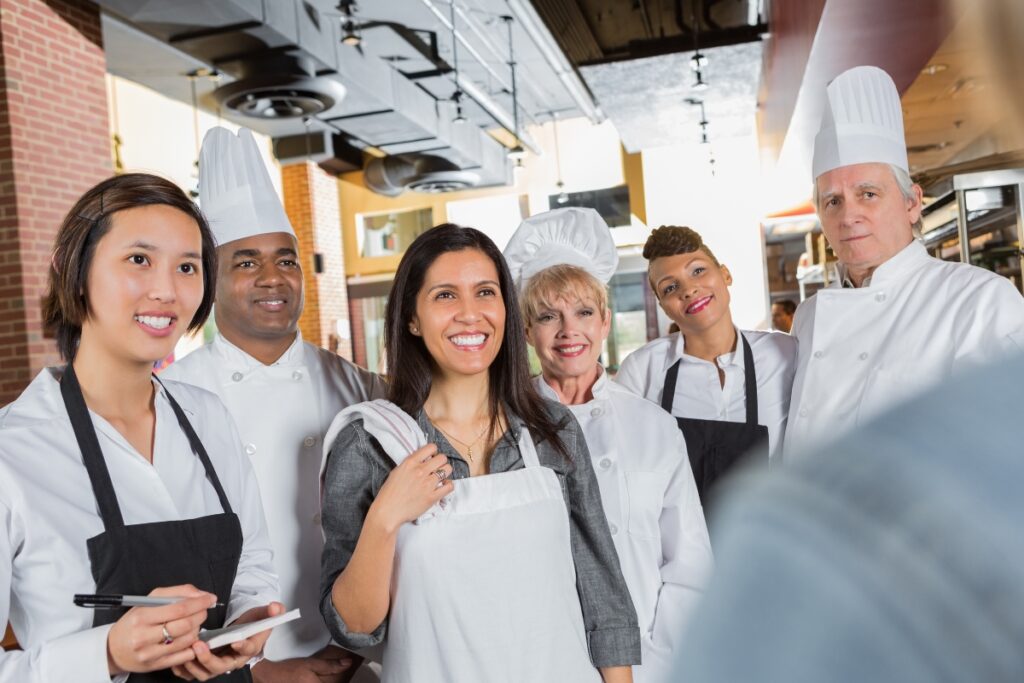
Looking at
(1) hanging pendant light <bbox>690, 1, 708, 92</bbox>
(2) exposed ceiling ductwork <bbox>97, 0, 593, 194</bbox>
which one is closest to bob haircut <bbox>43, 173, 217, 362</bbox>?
(2) exposed ceiling ductwork <bbox>97, 0, 593, 194</bbox>

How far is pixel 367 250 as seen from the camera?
505 inches

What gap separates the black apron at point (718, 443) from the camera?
204 centimetres

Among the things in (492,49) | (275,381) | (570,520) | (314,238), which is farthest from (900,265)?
(314,238)

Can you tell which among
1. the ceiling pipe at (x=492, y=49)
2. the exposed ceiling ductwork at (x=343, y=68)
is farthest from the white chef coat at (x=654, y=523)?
the ceiling pipe at (x=492, y=49)

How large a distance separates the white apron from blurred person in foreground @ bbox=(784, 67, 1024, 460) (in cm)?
67

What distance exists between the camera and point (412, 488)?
1.42 metres

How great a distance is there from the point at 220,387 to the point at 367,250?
11.0 m

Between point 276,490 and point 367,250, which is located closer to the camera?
point 276,490

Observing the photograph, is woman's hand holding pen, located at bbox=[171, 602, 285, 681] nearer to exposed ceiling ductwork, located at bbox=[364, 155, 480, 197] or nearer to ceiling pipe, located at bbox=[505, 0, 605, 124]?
ceiling pipe, located at bbox=[505, 0, 605, 124]

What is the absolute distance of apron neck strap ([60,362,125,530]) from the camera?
1.25 m

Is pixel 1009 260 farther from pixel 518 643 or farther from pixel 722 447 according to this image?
pixel 518 643

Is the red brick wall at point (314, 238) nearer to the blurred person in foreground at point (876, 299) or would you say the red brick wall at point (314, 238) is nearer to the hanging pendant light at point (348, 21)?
the hanging pendant light at point (348, 21)

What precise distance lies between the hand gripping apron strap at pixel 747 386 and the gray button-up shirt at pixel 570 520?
521 mm

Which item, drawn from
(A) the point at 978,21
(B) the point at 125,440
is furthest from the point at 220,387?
(A) the point at 978,21
